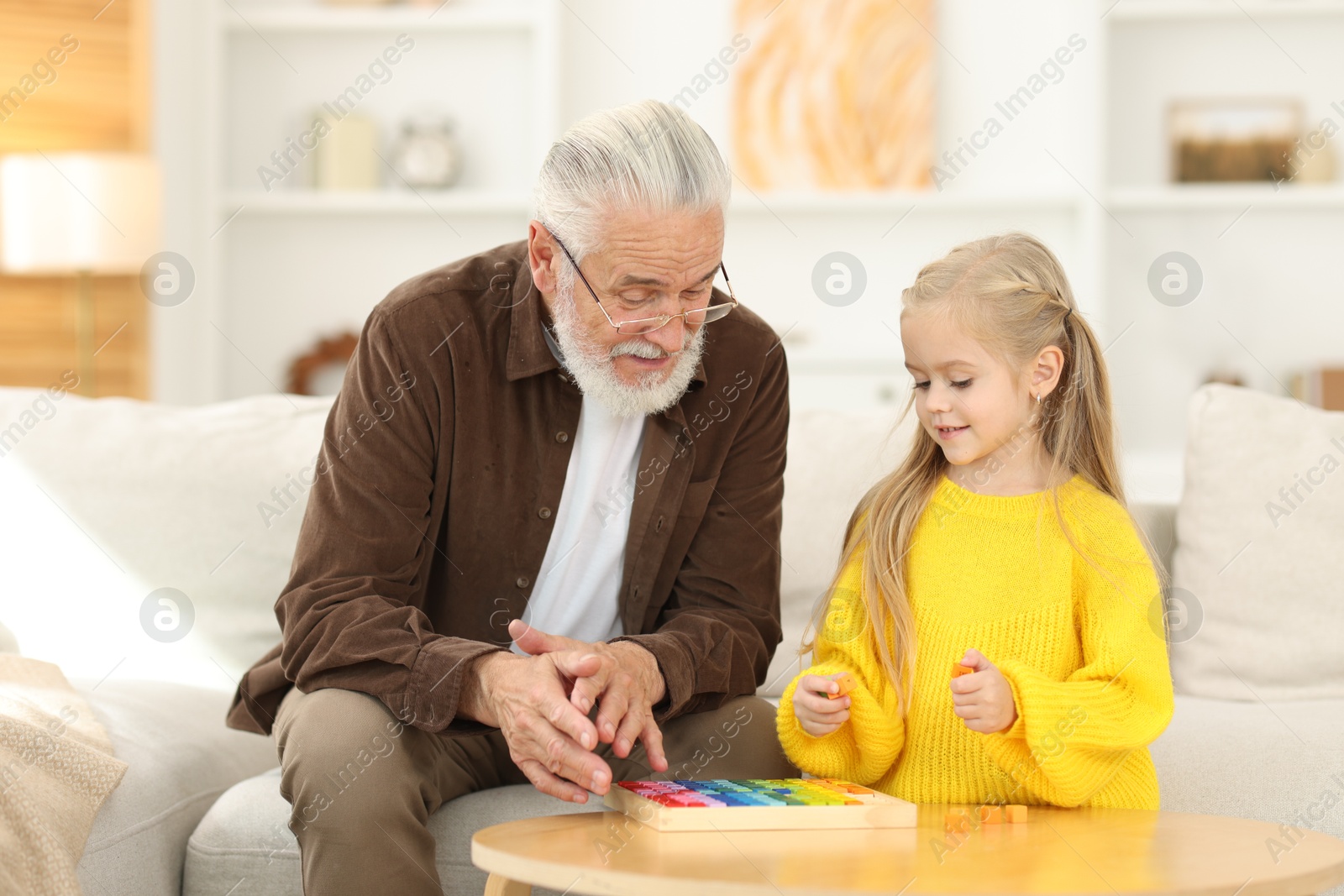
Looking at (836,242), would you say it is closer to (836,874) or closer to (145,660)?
(145,660)

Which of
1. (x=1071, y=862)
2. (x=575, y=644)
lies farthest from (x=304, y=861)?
(x=1071, y=862)

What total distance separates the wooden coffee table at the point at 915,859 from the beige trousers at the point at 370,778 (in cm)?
19

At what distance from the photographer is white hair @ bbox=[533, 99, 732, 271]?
162 centimetres

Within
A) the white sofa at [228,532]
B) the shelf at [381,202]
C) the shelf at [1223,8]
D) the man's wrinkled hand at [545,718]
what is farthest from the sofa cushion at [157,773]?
the shelf at [1223,8]

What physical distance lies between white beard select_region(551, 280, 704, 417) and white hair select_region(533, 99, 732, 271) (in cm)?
6

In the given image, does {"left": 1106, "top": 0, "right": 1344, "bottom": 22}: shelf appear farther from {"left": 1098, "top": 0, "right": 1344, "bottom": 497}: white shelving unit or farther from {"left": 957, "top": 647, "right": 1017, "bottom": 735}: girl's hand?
{"left": 957, "top": 647, "right": 1017, "bottom": 735}: girl's hand

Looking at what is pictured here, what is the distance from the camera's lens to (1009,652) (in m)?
1.53

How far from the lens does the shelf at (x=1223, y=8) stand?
378 centimetres

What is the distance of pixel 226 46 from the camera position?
13.4 ft

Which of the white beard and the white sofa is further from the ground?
the white beard

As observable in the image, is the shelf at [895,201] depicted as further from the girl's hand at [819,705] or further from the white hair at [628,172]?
the girl's hand at [819,705]

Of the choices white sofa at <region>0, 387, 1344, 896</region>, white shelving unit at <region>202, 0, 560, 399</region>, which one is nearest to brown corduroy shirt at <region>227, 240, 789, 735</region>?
white sofa at <region>0, 387, 1344, 896</region>

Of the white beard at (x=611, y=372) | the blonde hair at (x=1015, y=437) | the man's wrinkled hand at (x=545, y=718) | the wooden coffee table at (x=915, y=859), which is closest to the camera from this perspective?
the wooden coffee table at (x=915, y=859)

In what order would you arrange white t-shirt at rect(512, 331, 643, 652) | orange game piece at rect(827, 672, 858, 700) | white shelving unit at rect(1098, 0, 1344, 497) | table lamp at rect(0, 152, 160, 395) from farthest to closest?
white shelving unit at rect(1098, 0, 1344, 497) < table lamp at rect(0, 152, 160, 395) < white t-shirt at rect(512, 331, 643, 652) < orange game piece at rect(827, 672, 858, 700)
